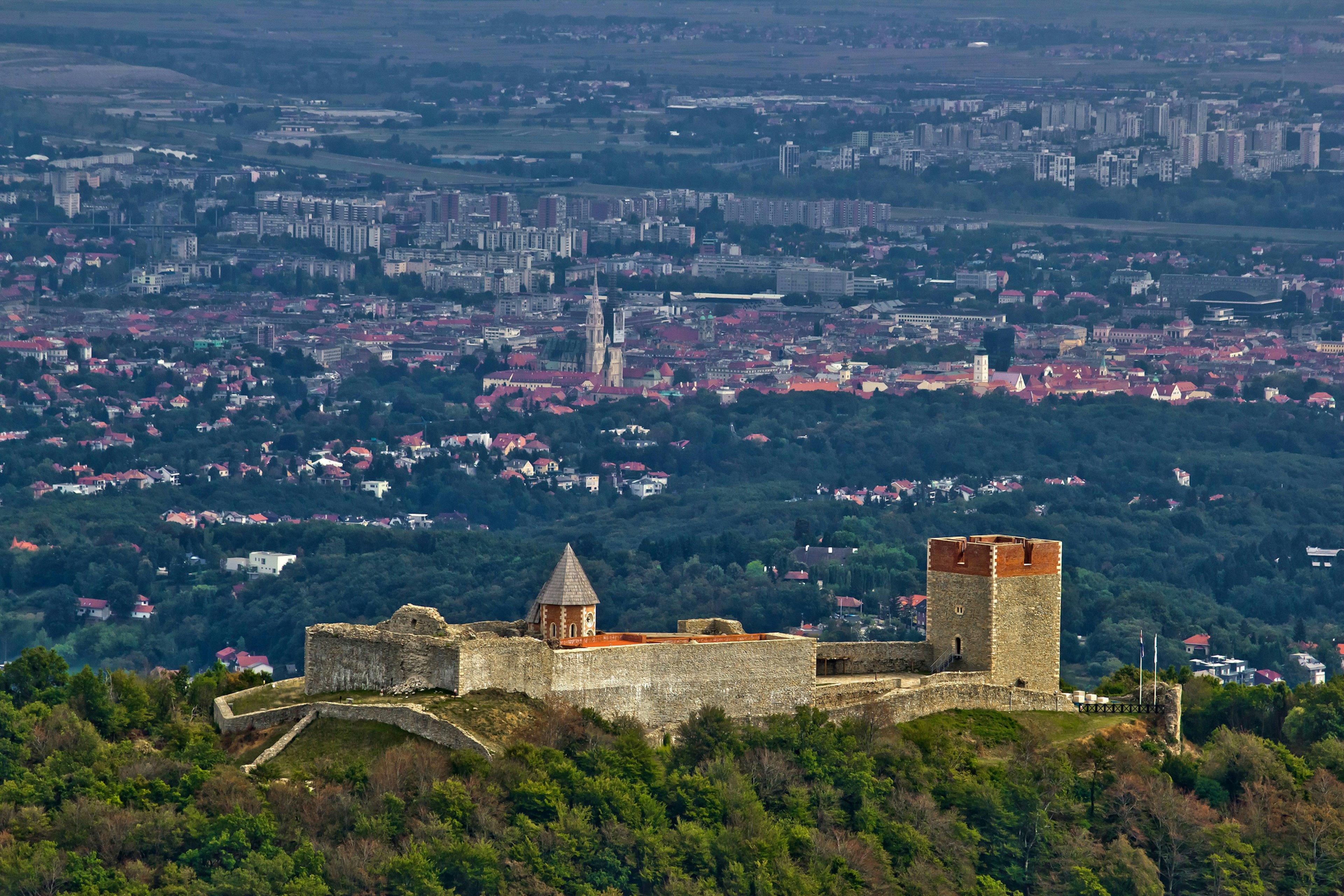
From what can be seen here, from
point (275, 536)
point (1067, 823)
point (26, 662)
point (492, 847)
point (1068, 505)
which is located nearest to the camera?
point (492, 847)

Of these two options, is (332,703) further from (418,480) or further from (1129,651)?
(418,480)

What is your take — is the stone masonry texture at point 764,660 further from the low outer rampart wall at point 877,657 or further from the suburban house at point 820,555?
the suburban house at point 820,555

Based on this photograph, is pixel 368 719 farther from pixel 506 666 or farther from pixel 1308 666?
pixel 1308 666

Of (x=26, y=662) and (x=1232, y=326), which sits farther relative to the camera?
(x=1232, y=326)

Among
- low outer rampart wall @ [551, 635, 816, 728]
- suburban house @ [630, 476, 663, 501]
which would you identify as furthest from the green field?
suburban house @ [630, 476, 663, 501]

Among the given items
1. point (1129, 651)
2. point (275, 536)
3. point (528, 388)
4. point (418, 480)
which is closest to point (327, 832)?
point (1129, 651)

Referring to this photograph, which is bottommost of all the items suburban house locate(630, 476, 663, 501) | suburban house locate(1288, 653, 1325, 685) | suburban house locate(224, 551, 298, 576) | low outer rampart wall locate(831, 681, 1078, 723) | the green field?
suburban house locate(630, 476, 663, 501)

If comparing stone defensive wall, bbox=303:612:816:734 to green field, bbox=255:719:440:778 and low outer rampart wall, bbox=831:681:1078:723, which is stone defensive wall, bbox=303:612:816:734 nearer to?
green field, bbox=255:719:440:778
